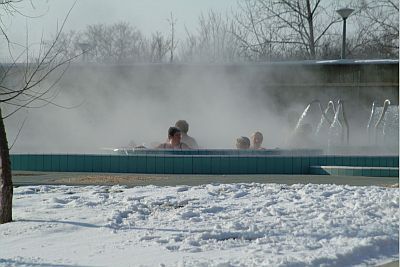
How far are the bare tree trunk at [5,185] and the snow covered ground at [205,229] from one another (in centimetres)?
15

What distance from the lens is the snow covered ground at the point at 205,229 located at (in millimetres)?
5699

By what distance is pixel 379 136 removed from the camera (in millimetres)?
21484

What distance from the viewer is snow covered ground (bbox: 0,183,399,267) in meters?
5.70

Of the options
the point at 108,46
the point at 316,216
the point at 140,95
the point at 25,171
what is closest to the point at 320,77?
the point at 140,95

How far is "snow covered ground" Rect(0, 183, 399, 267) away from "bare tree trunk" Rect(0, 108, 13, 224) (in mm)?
146

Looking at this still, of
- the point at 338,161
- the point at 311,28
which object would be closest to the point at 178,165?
the point at 338,161

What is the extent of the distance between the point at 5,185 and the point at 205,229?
2.17 m

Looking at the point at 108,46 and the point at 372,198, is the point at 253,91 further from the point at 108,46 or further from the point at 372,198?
the point at 108,46

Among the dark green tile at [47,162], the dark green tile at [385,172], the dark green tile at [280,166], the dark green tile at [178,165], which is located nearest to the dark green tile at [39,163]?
the dark green tile at [47,162]

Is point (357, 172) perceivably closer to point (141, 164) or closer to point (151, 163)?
point (151, 163)

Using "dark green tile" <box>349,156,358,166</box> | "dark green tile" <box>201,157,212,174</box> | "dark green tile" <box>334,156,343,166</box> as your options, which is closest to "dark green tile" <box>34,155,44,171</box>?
"dark green tile" <box>201,157,212,174</box>

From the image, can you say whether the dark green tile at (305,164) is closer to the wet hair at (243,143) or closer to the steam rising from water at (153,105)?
the wet hair at (243,143)

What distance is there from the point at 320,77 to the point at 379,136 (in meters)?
3.18

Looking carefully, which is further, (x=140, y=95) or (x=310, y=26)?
(x=310, y=26)
